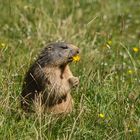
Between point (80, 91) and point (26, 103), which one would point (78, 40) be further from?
point (26, 103)

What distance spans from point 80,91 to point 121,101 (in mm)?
612

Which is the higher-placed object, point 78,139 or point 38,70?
point 38,70

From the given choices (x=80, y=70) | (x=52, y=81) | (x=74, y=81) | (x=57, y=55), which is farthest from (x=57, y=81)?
(x=80, y=70)

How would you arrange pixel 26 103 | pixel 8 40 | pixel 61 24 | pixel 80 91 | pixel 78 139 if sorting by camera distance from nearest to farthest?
pixel 78 139 → pixel 26 103 → pixel 80 91 → pixel 8 40 → pixel 61 24

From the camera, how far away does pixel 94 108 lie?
6.89 m

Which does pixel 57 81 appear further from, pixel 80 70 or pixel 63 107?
pixel 80 70

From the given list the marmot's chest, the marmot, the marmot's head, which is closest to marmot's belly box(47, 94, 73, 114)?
the marmot

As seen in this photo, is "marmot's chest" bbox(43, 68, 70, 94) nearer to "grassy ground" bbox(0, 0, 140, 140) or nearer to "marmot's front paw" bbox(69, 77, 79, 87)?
"marmot's front paw" bbox(69, 77, 79, 87)

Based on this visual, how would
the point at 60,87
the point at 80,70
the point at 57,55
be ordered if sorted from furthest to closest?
the point at 80,70 < the point at 57,55 < the point at 60,87

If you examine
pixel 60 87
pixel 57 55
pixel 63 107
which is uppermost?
pixel 57 55

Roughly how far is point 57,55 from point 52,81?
280 millimetres

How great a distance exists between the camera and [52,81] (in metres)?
6.86

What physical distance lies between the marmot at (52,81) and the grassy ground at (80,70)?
0.45ft

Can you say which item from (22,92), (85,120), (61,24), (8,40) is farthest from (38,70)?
(61,24)
